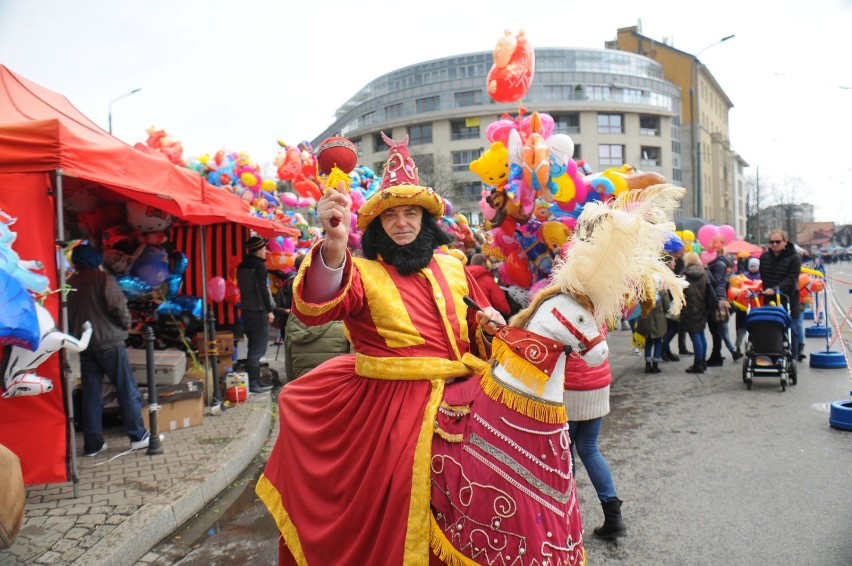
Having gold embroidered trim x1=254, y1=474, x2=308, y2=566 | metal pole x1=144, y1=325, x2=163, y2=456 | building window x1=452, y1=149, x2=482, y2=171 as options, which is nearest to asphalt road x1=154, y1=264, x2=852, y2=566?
metal pole x1=144, y1=325, x2=163, y2=456

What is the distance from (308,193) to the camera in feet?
32.5

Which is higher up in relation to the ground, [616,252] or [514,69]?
[514,69]

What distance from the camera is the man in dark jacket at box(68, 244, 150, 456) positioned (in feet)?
16.8

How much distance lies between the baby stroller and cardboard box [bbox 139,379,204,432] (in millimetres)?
6938

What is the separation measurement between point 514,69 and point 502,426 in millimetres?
4836

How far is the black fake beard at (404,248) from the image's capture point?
2.67 meters

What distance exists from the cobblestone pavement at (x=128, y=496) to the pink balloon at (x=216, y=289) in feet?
7.22

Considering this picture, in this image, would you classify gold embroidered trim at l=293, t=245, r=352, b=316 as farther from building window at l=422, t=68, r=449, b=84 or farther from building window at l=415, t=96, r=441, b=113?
building window at l=422, t=68, r=449, b=84

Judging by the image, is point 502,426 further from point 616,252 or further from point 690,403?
point 690,403

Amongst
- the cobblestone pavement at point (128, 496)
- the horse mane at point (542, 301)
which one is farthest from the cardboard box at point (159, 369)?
the horse mane at point (542, 301)

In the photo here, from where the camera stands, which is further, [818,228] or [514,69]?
[818,228]

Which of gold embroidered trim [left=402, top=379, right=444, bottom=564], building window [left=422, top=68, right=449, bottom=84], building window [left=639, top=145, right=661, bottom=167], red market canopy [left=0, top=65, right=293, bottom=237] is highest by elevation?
building window [left=422, top=68, right=449, bottom=84]

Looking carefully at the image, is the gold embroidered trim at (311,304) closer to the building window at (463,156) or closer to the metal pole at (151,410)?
the metal pole at (151,410)

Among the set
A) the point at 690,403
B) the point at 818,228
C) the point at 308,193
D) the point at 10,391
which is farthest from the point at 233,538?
the point at 818,228
